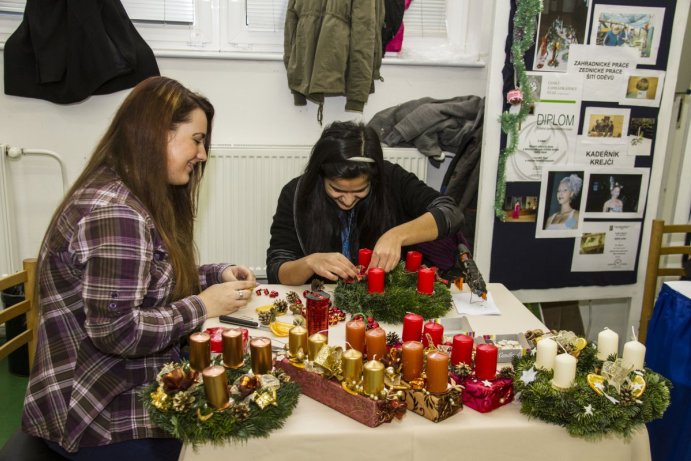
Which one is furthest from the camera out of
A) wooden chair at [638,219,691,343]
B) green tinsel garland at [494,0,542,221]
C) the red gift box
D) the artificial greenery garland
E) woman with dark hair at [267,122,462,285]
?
green tinsel garland at [494,0,542,221]

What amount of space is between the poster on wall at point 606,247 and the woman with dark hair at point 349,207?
0.93 metres

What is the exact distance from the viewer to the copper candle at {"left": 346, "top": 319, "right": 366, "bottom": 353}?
3.91 feet

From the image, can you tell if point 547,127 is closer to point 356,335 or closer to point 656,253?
point 656,253

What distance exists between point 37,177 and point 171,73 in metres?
0.86

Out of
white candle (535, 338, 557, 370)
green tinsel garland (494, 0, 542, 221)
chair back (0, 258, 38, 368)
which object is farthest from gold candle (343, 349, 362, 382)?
green tinsel garland (494, 0, 542, 221)

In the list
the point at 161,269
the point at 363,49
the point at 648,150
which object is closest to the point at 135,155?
the point at 161,269

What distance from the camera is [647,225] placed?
9.04 feet

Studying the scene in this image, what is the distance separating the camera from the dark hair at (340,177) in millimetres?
1992

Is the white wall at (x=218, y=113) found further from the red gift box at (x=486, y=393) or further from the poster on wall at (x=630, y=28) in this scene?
the red gift box at (x=486, y=393)

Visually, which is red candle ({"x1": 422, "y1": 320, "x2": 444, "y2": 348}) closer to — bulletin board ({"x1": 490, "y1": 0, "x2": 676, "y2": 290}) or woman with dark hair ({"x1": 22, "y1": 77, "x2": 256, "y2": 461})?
woman with dark hair ({"x1": 22, "y1": 77, "x2": 256, "y2": 461})

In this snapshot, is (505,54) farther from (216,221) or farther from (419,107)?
(216,221)

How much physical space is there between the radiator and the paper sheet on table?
138 cm

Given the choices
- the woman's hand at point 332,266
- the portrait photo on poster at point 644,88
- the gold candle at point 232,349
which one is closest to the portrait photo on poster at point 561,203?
the portrait photo on poster at point 644,88

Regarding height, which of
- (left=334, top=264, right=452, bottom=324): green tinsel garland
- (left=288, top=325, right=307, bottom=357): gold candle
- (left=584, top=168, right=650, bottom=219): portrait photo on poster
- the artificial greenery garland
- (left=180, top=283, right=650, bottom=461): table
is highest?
(left=584, top=168, right=650, bottom=219): portrait photo on poster
